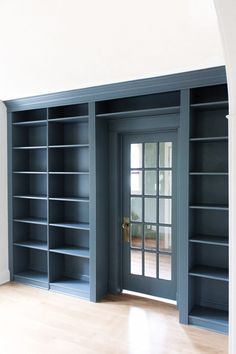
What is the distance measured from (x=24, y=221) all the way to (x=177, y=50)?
3.12 meters

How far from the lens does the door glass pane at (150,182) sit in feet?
12.4

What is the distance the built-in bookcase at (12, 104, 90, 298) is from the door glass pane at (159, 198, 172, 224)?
97 centimetres

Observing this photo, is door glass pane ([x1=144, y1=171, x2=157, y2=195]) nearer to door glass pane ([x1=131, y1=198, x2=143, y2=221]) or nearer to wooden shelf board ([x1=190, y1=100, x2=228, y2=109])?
door glass pane ([x1=131, y1=198, x2=143, y2=221])

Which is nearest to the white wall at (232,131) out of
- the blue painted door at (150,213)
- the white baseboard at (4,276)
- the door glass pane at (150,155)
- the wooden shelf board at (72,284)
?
the blue painted door at (150,213)

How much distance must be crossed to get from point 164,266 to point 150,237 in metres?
0.39

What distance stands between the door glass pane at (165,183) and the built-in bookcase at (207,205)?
381mm

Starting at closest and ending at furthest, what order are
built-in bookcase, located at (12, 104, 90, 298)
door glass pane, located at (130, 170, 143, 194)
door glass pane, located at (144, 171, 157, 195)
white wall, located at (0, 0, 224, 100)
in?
white wall, located at (0, 0, 224, 100) → door glass pane, located at (144, 171, 157, 195) → door glass pane, located at (130, 170, 143, 194) → built-in bookcase, located at (12, 104, 90, 298)

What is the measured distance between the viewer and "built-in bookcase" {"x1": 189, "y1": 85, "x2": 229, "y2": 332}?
3203 mm

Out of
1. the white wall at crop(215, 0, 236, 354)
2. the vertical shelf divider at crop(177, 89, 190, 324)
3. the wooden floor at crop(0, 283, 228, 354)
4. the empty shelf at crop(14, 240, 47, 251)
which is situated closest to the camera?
the white wall at crop(215, 0, 236, 354)

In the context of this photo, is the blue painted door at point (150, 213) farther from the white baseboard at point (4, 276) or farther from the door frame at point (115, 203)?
the white baseboard at point (4, 276)

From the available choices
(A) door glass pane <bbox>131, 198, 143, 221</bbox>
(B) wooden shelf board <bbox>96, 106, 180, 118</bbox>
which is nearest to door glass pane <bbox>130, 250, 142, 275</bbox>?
(A) door glass pane <bbox>131, 198, 143, 221</bbox>

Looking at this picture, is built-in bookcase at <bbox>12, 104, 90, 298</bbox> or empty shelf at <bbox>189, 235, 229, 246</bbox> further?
built-in bookcase at <bbox>12, 104, 90, 298</bbox>

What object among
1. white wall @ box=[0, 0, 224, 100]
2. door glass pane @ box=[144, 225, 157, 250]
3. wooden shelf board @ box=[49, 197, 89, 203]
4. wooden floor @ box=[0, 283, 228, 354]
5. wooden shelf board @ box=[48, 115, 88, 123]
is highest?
white wall @ box=[0, 0, 224, 100]

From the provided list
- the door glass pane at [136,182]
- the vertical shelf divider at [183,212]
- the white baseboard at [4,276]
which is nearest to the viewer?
the vertical shelf divider at [183,212]
